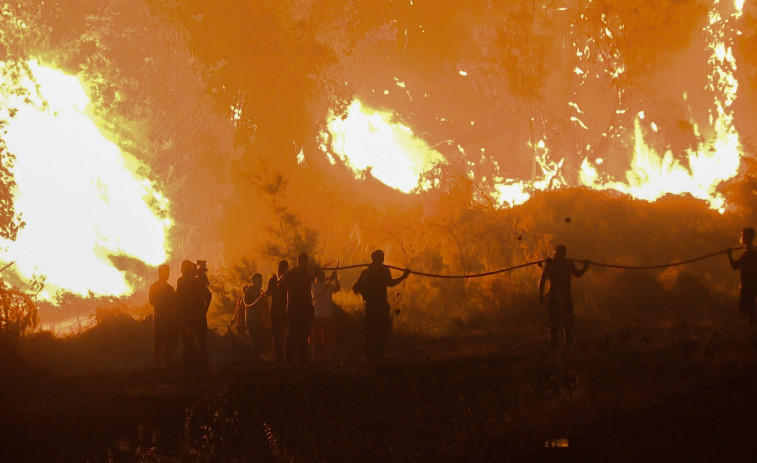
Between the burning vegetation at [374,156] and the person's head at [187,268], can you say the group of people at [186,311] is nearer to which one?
the person's head at [187,268]

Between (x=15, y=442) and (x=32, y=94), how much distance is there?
31429 millimetres

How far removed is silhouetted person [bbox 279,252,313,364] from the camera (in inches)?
473

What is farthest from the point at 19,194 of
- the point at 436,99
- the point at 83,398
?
the point at 83,398

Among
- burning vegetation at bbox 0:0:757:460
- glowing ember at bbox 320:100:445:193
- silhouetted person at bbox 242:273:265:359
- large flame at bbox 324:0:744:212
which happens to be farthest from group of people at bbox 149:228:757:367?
glowing ember at bbox 320:100:445:193

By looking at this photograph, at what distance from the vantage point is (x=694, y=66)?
148 feet

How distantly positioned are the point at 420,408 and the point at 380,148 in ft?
102

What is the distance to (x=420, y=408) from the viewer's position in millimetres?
9430

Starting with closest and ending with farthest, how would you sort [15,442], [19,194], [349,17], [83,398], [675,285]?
[15,442] < [83,398] < [675,285] < [19,194] < [349,17]

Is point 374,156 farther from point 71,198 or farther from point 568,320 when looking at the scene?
point 568,320

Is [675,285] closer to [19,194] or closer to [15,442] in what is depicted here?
[15,442]

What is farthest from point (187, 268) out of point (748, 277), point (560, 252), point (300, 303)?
point (748, 277)

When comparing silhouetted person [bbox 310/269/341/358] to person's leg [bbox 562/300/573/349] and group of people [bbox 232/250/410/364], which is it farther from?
person's leg [bbox 562/300/573/349]

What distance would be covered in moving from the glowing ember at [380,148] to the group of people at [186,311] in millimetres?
26028

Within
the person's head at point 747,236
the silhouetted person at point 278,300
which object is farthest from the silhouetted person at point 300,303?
the person's head at point 747,236
